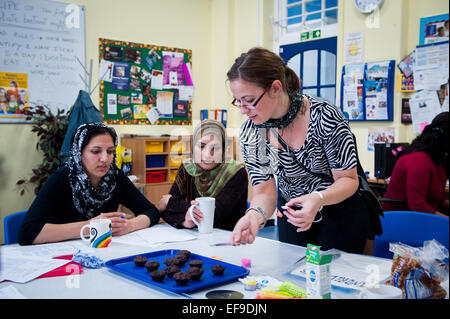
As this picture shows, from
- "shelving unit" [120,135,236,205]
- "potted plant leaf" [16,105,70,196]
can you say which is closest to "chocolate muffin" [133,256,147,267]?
"shelving unit" [120,135,236,205]

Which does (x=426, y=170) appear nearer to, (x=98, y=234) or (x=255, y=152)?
(x=255, y=152)

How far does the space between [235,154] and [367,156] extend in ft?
2.42

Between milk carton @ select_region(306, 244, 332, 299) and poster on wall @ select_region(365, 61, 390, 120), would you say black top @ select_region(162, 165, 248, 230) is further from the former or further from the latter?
milk carton @ select_region(306, 244, 332, 299)

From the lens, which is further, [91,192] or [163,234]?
[91,192]

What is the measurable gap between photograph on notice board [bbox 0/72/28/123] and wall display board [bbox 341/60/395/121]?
251 cm

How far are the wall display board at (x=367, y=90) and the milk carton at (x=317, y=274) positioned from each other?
0.38 meters

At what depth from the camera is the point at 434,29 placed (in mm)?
552

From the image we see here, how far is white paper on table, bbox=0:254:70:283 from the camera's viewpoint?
868 mm

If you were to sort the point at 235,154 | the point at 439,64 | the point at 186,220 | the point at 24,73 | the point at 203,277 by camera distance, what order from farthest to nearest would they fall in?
the point at 24,73
the point at 235,154
the point at 186,220
the point at 203,277
the point at 439,64

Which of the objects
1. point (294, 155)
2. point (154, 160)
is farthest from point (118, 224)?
point (154, 160)

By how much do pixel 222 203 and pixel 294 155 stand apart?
1.83 ft

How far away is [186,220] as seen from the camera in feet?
4.66
